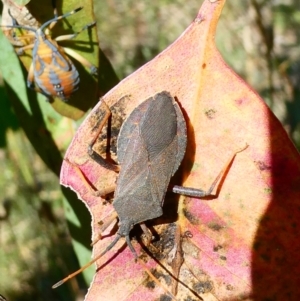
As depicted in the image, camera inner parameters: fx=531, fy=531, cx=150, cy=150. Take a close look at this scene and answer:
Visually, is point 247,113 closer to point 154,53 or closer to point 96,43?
point 96,43

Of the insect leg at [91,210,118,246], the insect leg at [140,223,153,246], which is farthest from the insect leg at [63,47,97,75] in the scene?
the insect leg at [140,223,153,246]

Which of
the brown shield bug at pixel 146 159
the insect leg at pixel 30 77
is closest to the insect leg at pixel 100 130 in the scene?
the brown shield bug at pixel 146 159

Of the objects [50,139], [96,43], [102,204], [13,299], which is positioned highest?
[96,43]

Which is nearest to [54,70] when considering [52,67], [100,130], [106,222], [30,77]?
[52,67]

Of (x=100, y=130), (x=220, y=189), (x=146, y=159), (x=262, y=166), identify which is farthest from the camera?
(x=146, y=159)

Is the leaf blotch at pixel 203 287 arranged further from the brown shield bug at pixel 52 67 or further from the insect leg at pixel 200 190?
the brown shield bug at pixel 52 67

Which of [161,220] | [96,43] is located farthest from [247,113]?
[96,43]

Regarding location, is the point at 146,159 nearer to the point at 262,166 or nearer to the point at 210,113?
the point at 210,113
